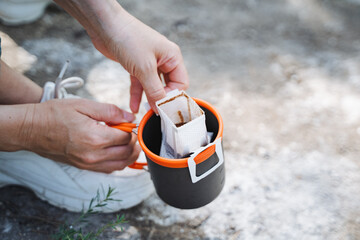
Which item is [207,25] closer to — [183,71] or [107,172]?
[183,71]

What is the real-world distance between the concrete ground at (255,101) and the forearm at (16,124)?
1.07 ft

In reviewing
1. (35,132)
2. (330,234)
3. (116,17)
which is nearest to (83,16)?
(116,17)

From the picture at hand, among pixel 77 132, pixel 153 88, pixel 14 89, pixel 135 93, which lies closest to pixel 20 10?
pixel 14 89

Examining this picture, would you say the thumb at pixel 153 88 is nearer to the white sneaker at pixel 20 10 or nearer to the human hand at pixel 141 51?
the human hand at pixel 141 51

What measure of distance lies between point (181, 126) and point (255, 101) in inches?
33.9

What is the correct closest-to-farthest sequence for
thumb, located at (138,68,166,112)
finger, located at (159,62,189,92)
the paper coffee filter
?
the paper coffee filter < thumb, located at (138,68,166,112) < finger, located at (159,62,189,92)

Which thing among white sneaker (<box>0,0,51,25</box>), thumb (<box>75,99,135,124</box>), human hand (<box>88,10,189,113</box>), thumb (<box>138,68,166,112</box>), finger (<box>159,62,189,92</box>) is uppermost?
human hand (<box>88,10,189,113</box>)

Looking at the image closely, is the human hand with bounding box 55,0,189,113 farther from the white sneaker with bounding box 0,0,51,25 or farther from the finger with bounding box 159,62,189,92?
the white sneaker with bounding box 0,0,51,25

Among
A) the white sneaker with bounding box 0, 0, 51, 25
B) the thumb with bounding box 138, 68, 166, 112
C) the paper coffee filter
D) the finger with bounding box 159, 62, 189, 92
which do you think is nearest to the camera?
the paper coffee filter

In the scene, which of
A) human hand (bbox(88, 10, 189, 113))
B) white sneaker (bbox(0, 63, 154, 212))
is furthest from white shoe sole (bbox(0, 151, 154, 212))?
human hand (bbox(88, 10, 189, 113))

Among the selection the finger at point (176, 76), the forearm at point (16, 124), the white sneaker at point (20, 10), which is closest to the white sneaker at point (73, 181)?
the forearm at point (16, 124)

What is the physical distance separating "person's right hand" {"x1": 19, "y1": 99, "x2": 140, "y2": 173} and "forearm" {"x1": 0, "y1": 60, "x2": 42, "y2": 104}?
218 millimetres

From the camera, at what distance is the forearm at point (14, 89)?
4.04 feet

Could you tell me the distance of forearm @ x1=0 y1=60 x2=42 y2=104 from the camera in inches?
48.4
